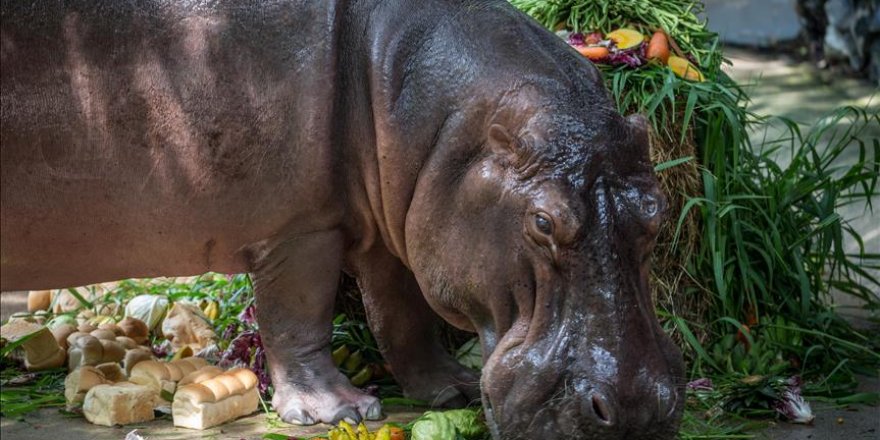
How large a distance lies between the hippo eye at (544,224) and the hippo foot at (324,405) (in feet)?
4.01

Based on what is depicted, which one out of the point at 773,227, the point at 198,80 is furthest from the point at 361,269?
the point at 773,227

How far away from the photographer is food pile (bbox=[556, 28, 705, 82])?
215 inches

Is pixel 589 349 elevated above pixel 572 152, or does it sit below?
below

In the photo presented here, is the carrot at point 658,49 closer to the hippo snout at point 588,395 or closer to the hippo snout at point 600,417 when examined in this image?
the hippo snout at point 588,395

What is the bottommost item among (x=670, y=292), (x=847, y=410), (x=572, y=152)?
(x=847, y=410)

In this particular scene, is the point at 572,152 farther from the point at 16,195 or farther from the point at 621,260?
the point at 16,195

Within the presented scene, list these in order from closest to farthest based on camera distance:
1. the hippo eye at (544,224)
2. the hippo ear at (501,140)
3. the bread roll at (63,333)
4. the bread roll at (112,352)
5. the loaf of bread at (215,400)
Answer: the hippo eye at (544,224) → the hippo ear at (501,140) → the loaf of bread at (215,400) → the bread roll at (112,352) → the bread roll at (63,333)

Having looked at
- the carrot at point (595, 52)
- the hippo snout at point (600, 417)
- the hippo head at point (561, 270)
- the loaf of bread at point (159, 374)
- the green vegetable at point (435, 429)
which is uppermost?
the carrot at point (595, 52)

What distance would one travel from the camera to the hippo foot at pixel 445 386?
4.90 metres

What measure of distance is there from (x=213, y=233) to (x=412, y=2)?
114 centimetres

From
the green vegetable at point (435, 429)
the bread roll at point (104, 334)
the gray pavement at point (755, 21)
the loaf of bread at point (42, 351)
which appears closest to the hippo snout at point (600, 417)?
the green vegetable at point (435, 429)

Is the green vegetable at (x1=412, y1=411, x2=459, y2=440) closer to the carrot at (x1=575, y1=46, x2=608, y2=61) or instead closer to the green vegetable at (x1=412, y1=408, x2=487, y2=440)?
the green vegetable at (x1=412, y1=408, x2=487, y2=440)

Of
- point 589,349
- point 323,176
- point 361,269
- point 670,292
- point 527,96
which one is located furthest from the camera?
point 670,292

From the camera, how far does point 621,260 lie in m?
3.83
